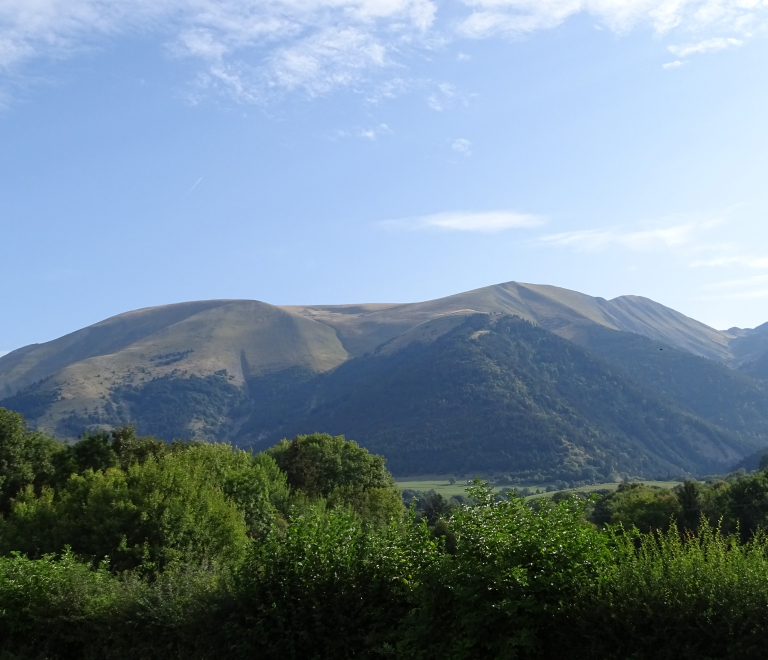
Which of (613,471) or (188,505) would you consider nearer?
(188,505)

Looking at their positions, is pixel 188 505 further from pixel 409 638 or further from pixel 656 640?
pixel 656 640

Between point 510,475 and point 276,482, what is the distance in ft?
497

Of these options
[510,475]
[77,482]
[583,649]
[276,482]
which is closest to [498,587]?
[583,649]

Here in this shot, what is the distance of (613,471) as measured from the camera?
190 m

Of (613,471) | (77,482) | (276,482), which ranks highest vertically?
(77,482)

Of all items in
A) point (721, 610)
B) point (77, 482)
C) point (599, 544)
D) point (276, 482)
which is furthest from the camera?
point (276, 482)

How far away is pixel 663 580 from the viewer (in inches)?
374

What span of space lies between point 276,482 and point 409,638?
34.3 m

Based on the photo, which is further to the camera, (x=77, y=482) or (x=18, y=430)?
(x=18, y=430)

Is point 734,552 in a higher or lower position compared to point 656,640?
higher

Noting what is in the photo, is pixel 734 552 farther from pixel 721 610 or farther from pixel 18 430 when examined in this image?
pixel 18 430

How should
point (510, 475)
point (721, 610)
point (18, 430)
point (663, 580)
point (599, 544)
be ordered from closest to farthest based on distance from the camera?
point (721, 610) < point (663, 580) < point (599, 544) < point (18, 430) < point (510, 475)

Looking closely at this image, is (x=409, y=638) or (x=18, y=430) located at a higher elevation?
(x=18, y=430)

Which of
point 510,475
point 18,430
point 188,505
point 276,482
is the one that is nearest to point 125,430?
point 18,430
